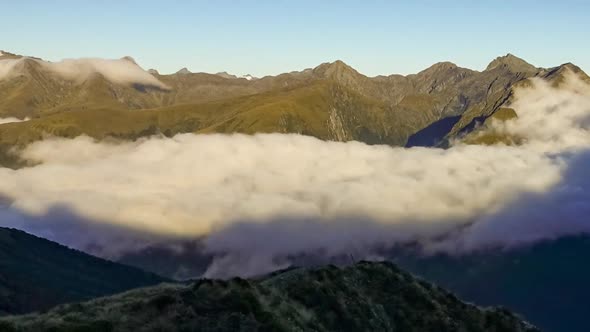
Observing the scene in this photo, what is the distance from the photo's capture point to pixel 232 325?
200 ft

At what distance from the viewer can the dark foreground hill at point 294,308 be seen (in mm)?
57238

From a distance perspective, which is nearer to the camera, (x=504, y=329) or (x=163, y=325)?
(x=163, y=325)

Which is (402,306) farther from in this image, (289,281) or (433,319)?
(289,281)

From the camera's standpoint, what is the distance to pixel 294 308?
2867 inches

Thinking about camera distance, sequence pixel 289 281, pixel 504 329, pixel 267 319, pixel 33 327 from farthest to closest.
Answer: pixel 504 329, pixel 289 281, pixel 267 319, pixel 33 327

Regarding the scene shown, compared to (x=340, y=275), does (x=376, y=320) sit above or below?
below

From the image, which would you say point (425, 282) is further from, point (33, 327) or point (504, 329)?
point (33, 327)

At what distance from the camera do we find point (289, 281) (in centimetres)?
8381

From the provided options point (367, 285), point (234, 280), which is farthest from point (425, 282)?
point (234, 280)

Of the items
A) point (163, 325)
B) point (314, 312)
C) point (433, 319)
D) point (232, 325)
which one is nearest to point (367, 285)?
point (433, 319)

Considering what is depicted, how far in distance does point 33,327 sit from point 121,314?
7919 millimetres

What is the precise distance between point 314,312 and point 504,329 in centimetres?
3066

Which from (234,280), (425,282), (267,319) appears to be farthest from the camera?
(425,282)

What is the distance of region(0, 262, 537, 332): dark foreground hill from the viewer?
57.2m
